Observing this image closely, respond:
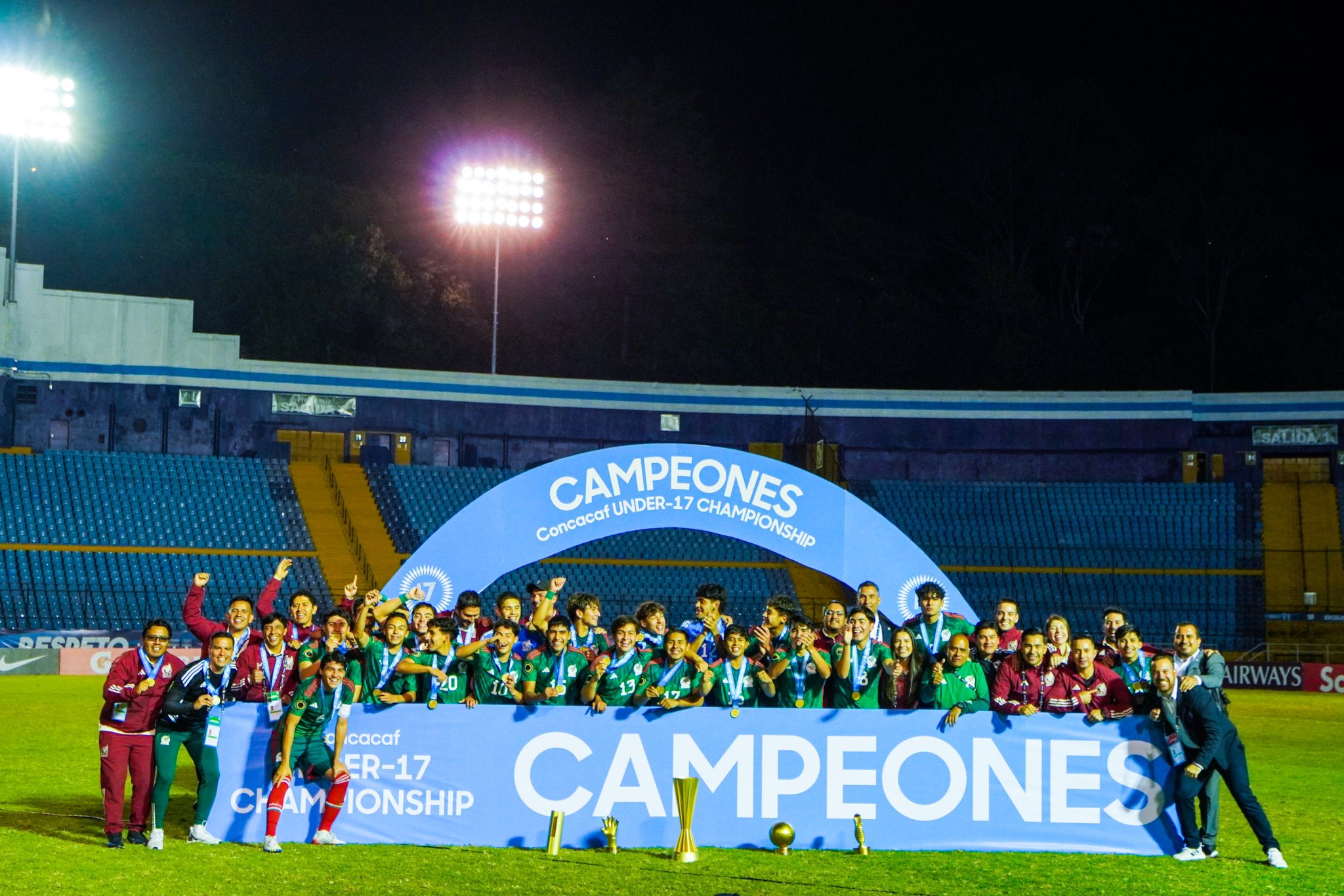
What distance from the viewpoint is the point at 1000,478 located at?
4462 centimetres

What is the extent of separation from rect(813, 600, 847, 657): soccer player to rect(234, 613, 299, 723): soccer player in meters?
4.19

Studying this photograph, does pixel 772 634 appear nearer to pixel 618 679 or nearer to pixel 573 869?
pixel 618 679

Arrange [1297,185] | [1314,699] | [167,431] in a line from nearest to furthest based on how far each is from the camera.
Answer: [1314,699]
[167,431]
[1297,185]

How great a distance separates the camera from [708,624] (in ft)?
39.9

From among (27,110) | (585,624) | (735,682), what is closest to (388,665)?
(585,624)

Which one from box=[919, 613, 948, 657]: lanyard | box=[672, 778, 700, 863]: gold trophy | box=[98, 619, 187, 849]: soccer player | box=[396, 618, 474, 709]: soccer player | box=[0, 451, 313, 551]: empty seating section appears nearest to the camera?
box=[672, 778, 700, 863]: gold trophy

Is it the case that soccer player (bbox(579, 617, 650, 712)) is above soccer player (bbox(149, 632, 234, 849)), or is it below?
above

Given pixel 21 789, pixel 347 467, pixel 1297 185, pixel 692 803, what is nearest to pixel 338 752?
pixel 692 803

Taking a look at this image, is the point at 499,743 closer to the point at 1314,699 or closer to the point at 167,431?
the point at 1314,699

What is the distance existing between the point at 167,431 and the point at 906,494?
69.5 feet

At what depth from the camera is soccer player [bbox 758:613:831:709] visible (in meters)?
11.2

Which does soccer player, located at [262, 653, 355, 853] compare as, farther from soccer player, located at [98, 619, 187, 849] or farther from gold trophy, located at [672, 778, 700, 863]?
gold trophy, located at [672, 778, 700, 863]

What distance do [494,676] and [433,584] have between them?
81.1 inches

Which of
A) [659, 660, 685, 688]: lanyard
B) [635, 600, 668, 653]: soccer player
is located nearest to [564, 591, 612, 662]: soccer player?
[635, 600, 668, 653]: soccer player
